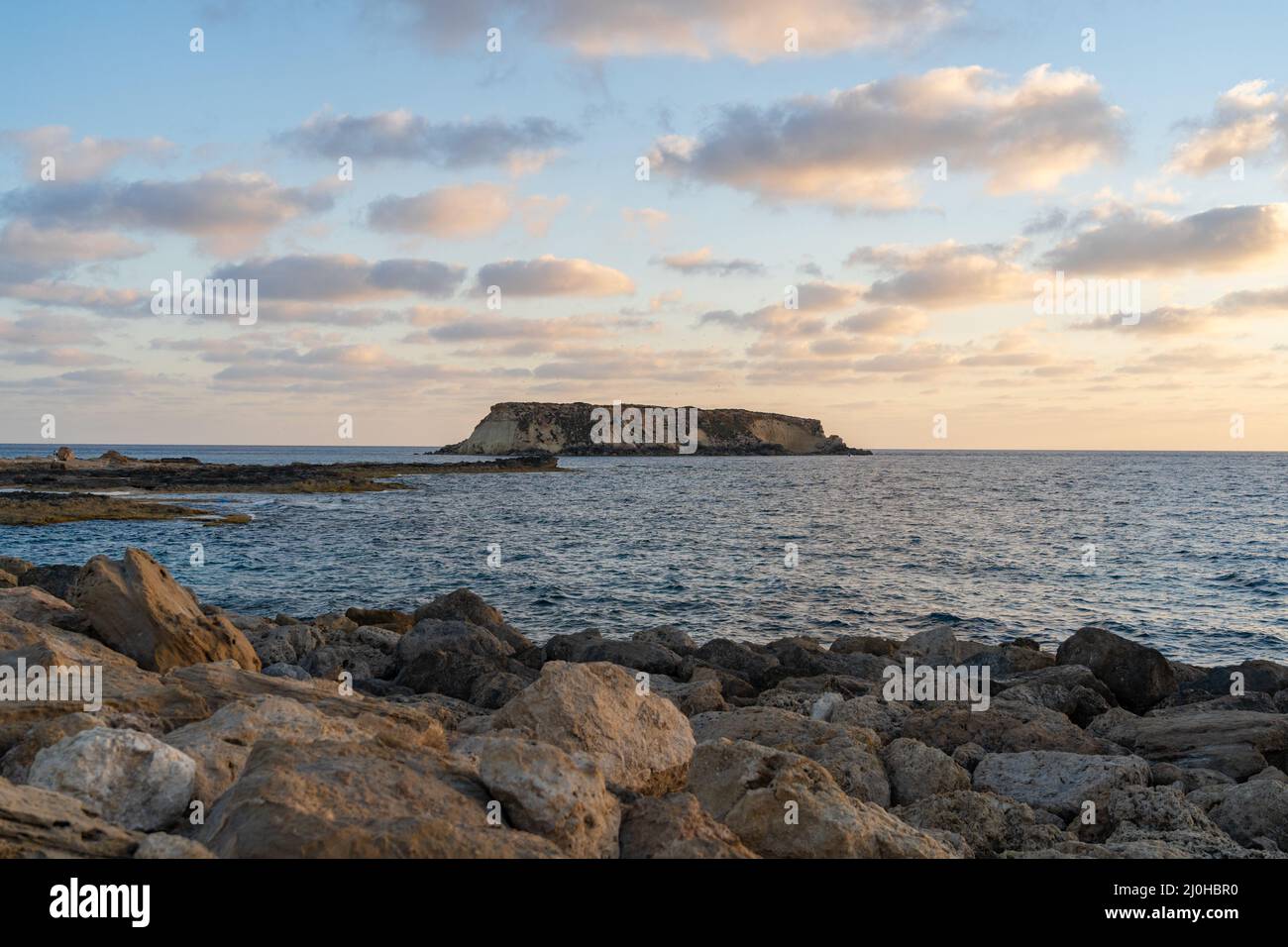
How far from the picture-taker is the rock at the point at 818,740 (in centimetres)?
877

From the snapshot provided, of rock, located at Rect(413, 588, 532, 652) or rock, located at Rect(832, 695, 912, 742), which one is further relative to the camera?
rock, located at Rect(413, 588, 532, 652)

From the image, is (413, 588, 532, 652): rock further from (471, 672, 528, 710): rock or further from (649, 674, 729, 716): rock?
(649, 674, 729, 716): rock

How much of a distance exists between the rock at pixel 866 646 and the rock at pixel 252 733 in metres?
13.3

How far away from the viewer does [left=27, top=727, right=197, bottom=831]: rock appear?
545 centimetres

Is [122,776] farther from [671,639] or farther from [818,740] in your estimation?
[671,639]

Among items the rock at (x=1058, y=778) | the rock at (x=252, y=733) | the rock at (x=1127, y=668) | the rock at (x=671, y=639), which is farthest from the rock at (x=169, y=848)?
the rock at (x=1127, y=668)

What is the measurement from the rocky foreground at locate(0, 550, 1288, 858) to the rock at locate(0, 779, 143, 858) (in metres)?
0.01

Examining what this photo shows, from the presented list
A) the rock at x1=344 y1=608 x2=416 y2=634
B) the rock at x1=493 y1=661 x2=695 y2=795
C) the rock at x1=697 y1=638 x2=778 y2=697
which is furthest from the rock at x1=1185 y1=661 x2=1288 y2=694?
the rock at x1=344 y1=608 x2=416 y2=634

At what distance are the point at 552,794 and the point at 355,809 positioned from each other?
3.54 feet

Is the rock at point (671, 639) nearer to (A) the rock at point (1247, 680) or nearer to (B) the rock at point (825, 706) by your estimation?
(B) the rock at point (825, 706)

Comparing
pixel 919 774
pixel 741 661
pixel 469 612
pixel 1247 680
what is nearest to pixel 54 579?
pixel 469 612

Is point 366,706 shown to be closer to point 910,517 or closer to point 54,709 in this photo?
point 54,709

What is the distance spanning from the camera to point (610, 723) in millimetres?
7184
